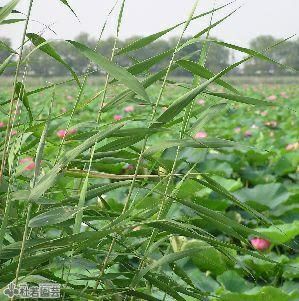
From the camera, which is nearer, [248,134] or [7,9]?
[7,9]

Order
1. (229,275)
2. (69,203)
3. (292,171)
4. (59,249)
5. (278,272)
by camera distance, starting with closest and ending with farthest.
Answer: (59,249) < (69,203) < (229,275) < (278,272) < (292,171)

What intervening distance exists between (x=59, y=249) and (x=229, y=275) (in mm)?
Answer: 1046

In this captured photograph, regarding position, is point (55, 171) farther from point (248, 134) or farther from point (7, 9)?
point (248, 134)

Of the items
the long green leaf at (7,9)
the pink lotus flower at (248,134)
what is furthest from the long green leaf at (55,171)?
the pink lotus flower at (248,134)

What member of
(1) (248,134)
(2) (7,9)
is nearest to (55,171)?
(2) (7,9)

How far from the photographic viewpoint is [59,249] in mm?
759

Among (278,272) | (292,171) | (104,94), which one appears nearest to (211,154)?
(292,171)

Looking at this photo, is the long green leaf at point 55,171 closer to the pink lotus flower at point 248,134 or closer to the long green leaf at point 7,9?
the long green leaf at point 7,9

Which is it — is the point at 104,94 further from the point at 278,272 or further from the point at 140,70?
the point at 278,272

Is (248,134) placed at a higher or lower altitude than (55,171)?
lower

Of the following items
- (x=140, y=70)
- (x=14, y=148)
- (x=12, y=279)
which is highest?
(x=140, y=70)

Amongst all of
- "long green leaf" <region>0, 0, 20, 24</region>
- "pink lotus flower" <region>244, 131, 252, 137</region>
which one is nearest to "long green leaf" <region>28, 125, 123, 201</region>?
"long green leaf" <region>0, 0, 20, 24</region>

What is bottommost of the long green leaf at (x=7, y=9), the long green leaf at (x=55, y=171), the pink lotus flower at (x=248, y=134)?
the pink lotus flower at (x=248, y=134)

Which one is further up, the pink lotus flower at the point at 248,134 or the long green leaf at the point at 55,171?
the long green leaf at the point at 55,171
